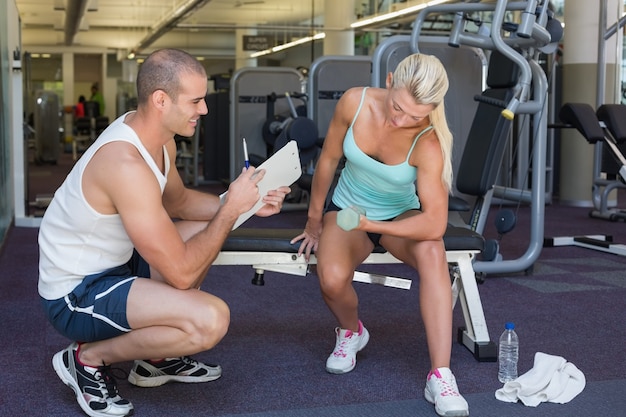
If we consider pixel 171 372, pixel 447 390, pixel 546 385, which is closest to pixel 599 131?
pixel 546 385

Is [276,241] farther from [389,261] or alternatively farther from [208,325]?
[208,325]

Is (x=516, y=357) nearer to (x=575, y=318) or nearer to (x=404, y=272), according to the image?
(x=575, y=318)

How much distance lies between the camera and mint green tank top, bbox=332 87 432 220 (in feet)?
7.41

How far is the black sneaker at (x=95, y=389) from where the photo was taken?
1988 mm

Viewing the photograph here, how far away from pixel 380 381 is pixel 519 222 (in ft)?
12.3

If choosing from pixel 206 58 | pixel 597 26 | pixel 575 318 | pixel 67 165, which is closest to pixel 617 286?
pixel 575 318

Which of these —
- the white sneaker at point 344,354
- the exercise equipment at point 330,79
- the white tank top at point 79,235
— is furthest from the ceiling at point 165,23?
the white tank top at point 79,235

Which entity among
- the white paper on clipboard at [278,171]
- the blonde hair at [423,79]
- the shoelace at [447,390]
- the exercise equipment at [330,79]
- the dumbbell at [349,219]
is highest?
the exercise equipment at [330,79]

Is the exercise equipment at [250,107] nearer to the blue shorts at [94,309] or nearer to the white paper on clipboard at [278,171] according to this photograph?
the white paper on clipboard at [278,171]

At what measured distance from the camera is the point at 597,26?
670 cm

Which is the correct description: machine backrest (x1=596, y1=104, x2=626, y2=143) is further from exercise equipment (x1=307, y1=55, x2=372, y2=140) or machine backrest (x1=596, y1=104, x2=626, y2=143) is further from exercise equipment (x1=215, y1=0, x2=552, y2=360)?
exercise equipment (x1=215, y1=0, x2=552, y2=360)

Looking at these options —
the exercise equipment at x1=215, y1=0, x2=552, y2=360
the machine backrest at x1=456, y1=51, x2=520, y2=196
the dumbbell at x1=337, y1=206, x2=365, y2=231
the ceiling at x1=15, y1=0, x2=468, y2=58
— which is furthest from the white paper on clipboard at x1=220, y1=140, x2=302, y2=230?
the ceiling at x1=15, y1=0, x2=468, y2=58

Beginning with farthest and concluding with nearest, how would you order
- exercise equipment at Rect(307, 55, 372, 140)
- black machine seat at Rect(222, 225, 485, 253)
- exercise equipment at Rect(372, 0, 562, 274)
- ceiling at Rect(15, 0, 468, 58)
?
ceiling at Rect(15, 0, 468, 58), exercise equipment at Rect(307, 55, 372, 140), exercise equipment at Rect(372, 0, 562, 274), black machine seat at Rect(222, 225, 485, 253)

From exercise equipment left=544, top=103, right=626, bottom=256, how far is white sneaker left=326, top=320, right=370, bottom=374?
8.67 feet
